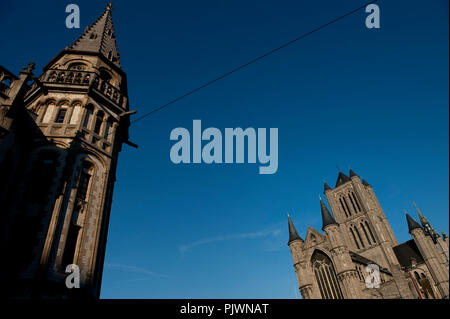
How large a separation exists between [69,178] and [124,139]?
7.32 m

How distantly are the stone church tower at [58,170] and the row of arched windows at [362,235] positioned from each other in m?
65.0

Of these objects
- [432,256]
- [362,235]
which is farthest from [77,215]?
[362,235]

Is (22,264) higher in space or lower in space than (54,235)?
lower

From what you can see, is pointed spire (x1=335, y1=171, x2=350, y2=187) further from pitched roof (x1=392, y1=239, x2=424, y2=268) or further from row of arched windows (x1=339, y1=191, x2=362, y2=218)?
pitched roof (x1=392, y1=239, x2=424, y2=268)

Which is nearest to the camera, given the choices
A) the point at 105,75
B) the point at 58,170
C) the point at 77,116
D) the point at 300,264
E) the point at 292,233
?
the point at 58,170

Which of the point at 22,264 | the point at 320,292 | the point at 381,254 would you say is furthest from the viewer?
the point at 381,254

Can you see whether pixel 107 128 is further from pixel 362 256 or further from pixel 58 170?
pixel 362 256

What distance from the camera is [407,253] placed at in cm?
6675

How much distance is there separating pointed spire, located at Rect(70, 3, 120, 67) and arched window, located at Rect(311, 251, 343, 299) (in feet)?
133

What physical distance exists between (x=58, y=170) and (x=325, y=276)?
41.4m

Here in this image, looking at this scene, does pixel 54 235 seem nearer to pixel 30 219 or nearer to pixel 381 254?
pixel 30 219
